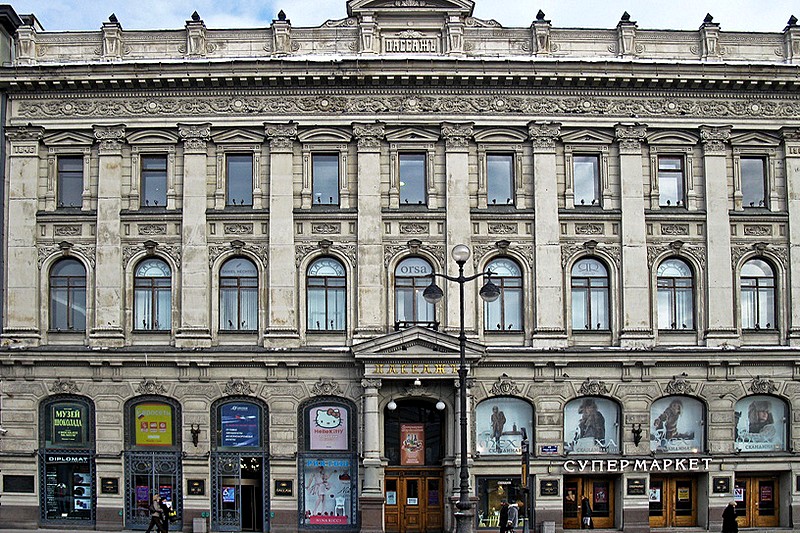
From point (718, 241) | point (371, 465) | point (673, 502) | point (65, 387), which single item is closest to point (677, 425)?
point (673, 502)

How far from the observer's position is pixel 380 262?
37594mm

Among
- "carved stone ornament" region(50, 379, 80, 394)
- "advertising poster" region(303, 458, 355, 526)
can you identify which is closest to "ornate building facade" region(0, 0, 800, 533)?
"advertising poster" region(303, 458, 355, 526)

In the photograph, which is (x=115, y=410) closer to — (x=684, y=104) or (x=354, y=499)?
(x=354, y=499)

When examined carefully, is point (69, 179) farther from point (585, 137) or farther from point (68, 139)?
point (585, 137)

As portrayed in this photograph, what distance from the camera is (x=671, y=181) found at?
3891 cm

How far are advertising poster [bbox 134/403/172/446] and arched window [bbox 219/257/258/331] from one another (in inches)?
151

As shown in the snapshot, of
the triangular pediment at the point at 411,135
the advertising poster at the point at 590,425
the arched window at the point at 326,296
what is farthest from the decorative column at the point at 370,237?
the advertising poster at the point at 590,425

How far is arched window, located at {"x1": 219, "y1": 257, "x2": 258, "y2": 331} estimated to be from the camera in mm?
38000

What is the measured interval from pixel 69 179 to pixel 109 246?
130 inches

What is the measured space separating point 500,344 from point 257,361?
9.04m

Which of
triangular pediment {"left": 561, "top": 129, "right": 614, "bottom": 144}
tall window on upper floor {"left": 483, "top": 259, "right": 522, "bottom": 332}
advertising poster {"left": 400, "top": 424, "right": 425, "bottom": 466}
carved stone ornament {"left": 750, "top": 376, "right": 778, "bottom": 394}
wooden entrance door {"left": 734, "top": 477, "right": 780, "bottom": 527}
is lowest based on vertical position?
wooden entrance door {"left": 734, "top": 477, "right": 780, "bottom": 527}

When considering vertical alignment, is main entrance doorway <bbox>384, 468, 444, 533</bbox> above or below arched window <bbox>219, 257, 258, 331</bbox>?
below

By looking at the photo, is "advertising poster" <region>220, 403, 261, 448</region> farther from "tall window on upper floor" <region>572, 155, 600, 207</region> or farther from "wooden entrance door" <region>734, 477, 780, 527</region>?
"wooden entrance door" <region>734, 477, 780, 527</region>

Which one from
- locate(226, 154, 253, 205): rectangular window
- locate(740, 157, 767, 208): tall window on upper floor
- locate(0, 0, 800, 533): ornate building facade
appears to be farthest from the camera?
locate(740, 157, 767, 208): tall window on upper floor
